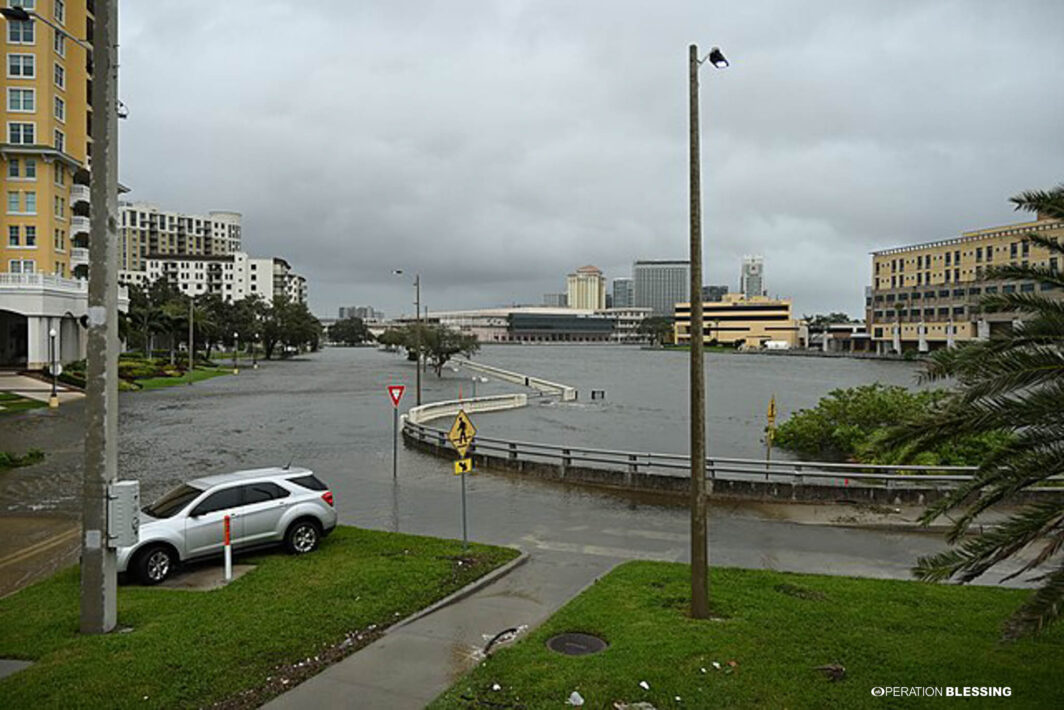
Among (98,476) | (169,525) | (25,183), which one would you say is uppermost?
(25,183)

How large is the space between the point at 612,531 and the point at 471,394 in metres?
43.8

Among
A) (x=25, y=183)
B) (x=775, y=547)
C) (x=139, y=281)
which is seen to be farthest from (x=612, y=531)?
(x=139, y=281)

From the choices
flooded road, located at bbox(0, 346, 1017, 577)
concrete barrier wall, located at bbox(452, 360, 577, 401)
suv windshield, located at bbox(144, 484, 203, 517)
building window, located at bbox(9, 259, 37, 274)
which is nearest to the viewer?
suv windshield, located at bbox(144, 484, 203, 517)

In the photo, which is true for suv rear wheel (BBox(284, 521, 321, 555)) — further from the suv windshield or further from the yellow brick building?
the yellow brick building

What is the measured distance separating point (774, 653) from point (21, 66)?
215 ft

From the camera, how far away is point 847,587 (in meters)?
11.0

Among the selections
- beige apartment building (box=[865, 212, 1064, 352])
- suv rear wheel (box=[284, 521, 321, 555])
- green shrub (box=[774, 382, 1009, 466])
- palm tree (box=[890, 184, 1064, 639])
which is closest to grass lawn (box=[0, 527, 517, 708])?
suv rear wheel (box=[284, 521, 321, 555])

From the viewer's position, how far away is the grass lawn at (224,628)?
295 inches

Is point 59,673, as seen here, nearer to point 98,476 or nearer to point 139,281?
point 98,476

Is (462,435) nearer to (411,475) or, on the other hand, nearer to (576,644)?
(576,644)

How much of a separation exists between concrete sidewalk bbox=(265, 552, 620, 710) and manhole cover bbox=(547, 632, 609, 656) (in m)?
0.68

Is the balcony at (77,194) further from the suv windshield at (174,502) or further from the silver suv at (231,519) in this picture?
the silver suv at (231,519)

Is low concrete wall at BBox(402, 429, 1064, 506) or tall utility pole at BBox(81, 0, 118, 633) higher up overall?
tall utility pole at BBox(81, 0, 118, 633)

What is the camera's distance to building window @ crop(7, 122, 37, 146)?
54.7 m
